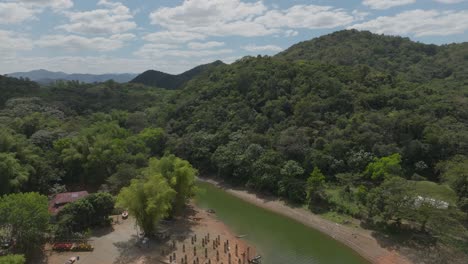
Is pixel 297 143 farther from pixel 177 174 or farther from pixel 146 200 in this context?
pixel 146 200

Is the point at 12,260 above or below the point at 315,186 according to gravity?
below

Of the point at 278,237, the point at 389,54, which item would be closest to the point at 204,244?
the point at 278,237

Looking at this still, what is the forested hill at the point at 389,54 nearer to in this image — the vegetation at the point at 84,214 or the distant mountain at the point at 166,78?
the distant mountain at the point at 166,78


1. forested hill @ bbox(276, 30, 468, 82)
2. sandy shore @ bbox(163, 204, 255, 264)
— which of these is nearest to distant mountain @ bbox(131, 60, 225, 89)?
forested hill @ bbox(276, 30, 468, 82)

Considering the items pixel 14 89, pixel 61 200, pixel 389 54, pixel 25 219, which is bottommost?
pixel 61 200

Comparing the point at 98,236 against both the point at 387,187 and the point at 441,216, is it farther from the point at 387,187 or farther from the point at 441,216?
the point at 441,216

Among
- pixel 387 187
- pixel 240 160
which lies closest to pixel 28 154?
pixel 240 160

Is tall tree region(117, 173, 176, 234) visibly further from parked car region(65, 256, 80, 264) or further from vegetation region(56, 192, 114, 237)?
parked car region(65, 256, 80, 264)

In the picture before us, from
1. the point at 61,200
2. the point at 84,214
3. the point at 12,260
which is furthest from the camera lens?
the point at 61,200
